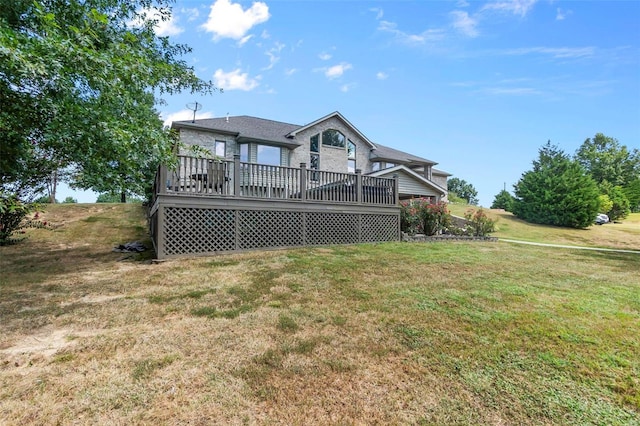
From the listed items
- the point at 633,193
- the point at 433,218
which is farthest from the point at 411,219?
the point at 633,193

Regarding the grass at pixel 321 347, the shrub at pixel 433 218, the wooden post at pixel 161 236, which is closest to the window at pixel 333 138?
the shrub at pixel 433 218

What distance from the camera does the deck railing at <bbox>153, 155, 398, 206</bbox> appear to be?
768 cm

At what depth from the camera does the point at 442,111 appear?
16734 mm

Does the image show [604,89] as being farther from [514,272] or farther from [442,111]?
[514,272]

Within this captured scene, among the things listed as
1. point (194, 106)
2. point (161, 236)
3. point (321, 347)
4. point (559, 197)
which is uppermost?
point (194, 106)

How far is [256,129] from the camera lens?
59.2ft

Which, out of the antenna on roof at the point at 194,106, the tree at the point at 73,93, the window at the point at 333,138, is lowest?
the tree at the point at 73,93

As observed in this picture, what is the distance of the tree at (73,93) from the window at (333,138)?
516 inches

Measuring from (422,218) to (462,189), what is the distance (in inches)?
2494

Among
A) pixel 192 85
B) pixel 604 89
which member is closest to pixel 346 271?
pixel 192 85

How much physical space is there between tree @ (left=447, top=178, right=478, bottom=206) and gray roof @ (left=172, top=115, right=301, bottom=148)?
57.0 metres

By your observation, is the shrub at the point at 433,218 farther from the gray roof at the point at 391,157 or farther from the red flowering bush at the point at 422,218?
the gray roof at the point at 391,157

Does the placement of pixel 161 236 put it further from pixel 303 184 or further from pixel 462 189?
pixel 462 189

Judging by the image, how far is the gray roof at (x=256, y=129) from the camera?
16.2 metres
